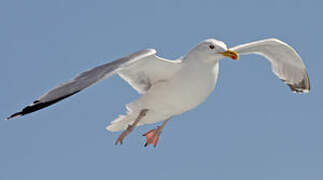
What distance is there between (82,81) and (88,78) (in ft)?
0.38

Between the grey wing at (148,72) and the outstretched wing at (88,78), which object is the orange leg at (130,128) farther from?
the outstretched wing at (88,78)

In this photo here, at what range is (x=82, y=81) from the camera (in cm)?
917

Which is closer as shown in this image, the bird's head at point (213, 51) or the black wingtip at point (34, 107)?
the black wingtip at point (34, 107)

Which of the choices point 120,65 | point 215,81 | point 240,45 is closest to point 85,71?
point 120,65

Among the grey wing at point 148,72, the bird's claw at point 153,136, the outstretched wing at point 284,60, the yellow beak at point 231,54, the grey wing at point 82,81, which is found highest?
the outstretched wing at point 284,60

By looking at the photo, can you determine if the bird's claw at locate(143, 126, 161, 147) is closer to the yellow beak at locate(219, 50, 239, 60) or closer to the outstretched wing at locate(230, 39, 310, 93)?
the outstretched wing at locate(230, 39, 310, 93)

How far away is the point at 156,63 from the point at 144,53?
2.47ft

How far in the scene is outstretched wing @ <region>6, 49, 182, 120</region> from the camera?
8516 millimetres

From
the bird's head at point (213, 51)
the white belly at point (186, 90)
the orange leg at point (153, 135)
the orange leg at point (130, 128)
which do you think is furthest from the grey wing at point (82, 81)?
the orange leg at point (153, 135)

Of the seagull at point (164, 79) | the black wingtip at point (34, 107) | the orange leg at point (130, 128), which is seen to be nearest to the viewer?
the black wingtip at point (34, 107)

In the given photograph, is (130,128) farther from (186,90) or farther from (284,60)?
(284,60)

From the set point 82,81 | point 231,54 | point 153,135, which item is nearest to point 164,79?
point 231,54

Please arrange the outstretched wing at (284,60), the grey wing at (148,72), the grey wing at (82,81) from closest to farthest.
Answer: the grey wing at (82,81) → the grey wing at (148,72) → the outstretched wing at (284,60)

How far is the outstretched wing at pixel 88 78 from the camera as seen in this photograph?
27.9 feet
